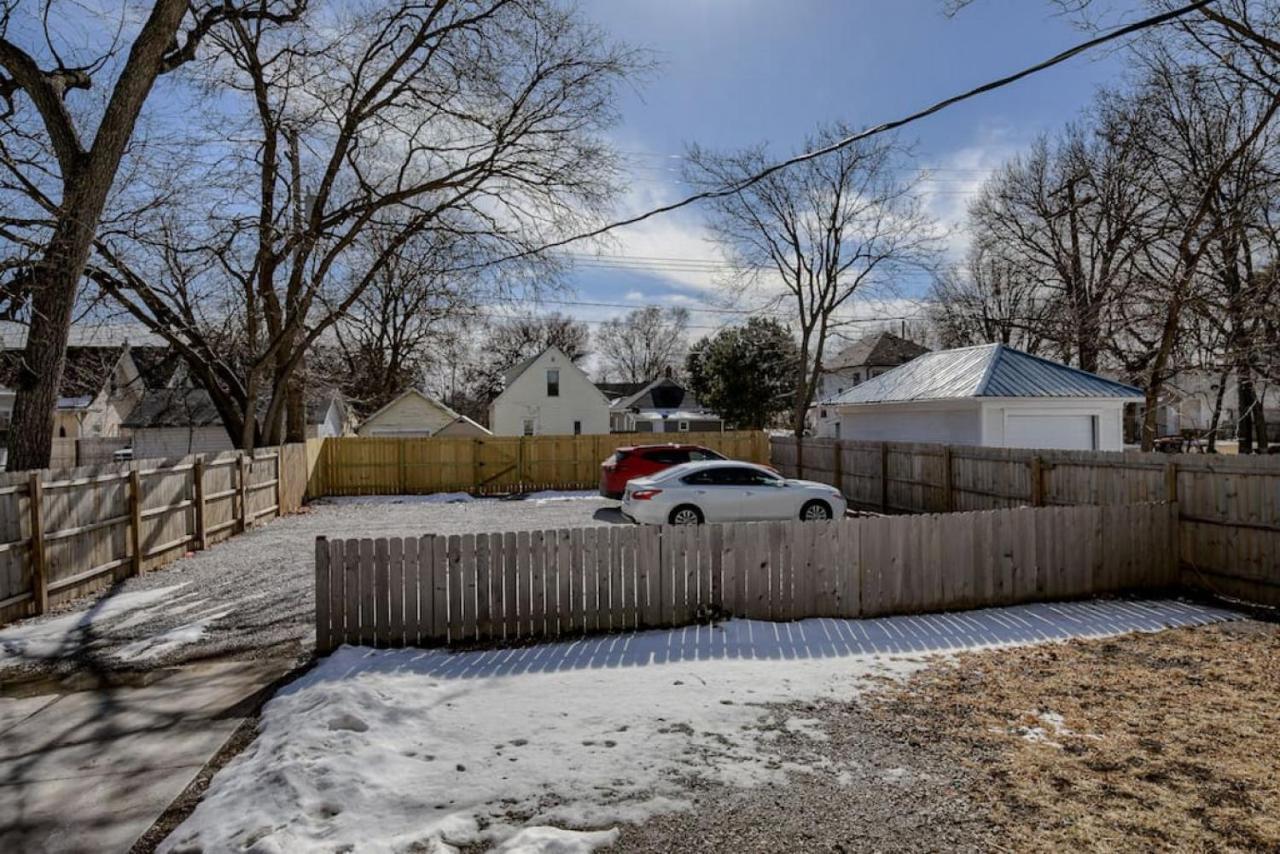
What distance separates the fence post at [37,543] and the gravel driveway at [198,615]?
27cm

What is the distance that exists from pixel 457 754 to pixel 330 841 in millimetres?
1057

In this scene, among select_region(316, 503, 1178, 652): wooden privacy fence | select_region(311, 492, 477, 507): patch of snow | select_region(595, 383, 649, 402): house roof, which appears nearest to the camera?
select_region(316, 503, 1178, 652): wooden privacy fence

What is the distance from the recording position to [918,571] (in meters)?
7.95

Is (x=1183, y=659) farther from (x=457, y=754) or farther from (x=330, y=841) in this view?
(x=330, y=841)

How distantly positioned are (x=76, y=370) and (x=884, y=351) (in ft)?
155

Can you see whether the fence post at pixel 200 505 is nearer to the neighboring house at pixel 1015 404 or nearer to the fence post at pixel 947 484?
the fence post at pixel 947 484

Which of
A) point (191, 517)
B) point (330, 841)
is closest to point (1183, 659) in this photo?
point (330, 841)

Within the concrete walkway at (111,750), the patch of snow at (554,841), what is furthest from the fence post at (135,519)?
the patch of snow at (554,841)

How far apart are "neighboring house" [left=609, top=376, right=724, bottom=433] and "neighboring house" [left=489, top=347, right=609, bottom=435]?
1348 centimetres

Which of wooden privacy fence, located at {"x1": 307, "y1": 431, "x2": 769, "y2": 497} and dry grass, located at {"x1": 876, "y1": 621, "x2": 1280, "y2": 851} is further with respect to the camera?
wooden privacy fence, located at {"x1": 307, "y1": 431, "x2": 769, "y2": 497}

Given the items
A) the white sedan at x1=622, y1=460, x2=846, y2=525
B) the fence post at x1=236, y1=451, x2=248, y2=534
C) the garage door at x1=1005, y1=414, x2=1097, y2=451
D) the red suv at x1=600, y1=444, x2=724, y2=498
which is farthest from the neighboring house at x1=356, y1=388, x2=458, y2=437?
the garage door at x1=1005, y1=414, x2=1097, y2=451

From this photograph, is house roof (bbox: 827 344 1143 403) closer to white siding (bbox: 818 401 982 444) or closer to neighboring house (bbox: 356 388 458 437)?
white siding (bbox: 818 401 982 444)

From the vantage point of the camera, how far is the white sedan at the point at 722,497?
1386 centimetres

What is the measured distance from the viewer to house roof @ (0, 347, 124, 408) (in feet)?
35.3
